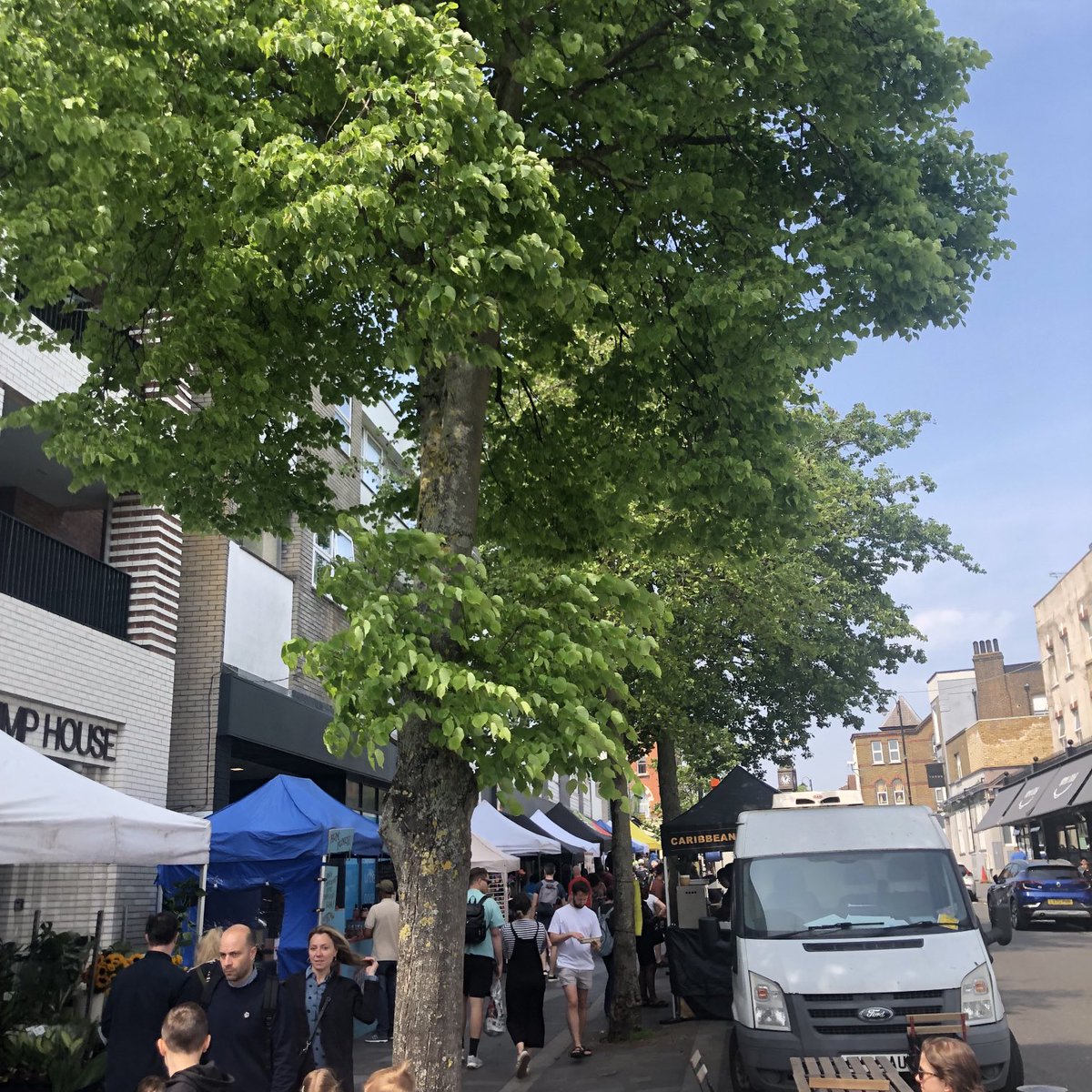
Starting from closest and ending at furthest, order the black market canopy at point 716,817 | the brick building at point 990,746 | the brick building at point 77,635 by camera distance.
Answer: the brick building at point 77,635, the black market canopy at point 716,817, the brick building at point 990,746

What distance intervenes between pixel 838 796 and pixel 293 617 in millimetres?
9508

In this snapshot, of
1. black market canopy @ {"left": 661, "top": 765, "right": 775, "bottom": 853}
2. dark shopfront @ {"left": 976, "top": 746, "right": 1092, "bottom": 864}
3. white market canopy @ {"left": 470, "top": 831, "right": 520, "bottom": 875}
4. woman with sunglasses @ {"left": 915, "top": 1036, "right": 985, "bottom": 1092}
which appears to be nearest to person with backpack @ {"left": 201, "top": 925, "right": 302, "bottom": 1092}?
woman with sunglasses @ {"left": 915, "top": 1036, "right": 985, "bottom": 1092}

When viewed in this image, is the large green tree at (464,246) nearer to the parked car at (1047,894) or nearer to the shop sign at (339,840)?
the shop sign at (339,840)

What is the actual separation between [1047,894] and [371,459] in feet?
64.1

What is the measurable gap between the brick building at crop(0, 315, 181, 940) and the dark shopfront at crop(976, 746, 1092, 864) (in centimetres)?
2742

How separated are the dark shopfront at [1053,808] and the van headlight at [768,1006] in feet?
91.0

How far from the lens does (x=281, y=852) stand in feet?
41.0

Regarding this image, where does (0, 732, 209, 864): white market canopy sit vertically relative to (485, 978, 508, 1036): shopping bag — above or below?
above

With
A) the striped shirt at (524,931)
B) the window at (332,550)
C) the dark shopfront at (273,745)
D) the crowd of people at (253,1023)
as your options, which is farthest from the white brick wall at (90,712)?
the window at (332,550)

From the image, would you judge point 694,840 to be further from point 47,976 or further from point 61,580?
point 47,976

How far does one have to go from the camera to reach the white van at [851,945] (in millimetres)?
8133

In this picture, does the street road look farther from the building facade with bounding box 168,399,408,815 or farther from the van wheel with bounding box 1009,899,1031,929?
the building facade with bounding box 168,399,408,815

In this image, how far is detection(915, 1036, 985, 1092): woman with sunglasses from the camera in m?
4.75

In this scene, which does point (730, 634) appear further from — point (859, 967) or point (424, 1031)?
point (424, 1031)
